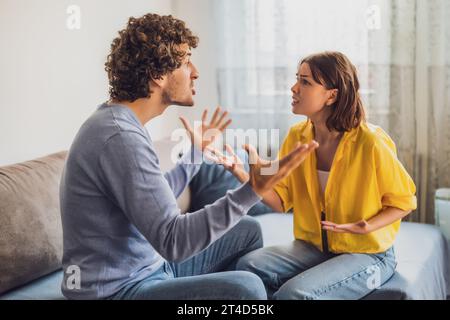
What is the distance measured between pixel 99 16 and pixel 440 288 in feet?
5.72

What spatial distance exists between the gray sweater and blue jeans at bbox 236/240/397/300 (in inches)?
15.0

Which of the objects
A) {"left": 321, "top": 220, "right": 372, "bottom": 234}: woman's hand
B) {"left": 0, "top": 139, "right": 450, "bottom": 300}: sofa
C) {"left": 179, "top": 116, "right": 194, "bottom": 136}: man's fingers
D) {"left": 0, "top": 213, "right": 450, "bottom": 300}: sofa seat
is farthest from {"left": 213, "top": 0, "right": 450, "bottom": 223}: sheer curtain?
{"left": 179, "top": 116, "right": 194, "bottom": 136}: man's fingers

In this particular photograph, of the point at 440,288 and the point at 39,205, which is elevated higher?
the point at 39,205

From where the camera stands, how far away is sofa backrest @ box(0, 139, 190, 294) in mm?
1761

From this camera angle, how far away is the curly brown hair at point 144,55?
154 centimetres

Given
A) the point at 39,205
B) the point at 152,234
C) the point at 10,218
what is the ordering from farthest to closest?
the point at 39,205, the point at 10,218, the point at 152,234

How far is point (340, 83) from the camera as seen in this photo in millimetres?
1817

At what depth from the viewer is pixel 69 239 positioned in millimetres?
1485

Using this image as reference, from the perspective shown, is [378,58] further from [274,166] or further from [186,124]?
[274,166]

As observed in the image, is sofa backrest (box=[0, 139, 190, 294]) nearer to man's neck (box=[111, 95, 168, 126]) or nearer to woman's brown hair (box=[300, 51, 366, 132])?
man's neck (box=[111, 95, 168, 126])

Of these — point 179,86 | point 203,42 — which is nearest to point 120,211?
point 179,86

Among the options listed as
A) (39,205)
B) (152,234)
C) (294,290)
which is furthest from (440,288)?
(39,205)

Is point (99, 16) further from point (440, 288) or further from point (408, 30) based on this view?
point (440, 288)

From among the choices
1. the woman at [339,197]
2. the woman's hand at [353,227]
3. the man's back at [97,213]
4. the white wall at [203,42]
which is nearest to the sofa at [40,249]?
the woman at [339,197]
